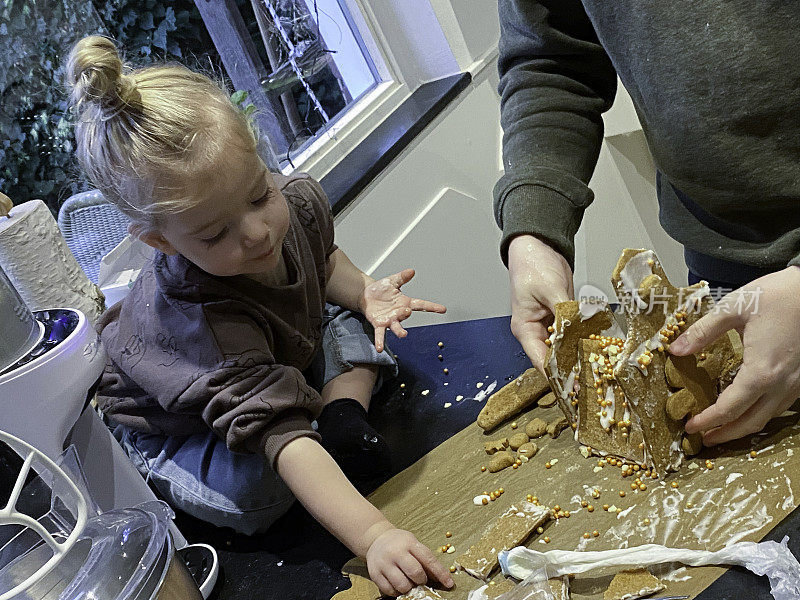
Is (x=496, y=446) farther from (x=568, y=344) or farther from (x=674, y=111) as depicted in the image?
(x=674, y=111)

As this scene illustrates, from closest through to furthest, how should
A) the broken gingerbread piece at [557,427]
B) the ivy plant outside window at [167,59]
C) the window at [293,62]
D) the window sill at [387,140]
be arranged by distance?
the broken gingerbread piece at [557,427] → the ivy plant outside window at [167,59] → the window sill at [387,140] → the window at [293,62]

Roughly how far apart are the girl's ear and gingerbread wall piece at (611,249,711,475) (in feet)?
2.19

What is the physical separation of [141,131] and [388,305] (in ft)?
1.88

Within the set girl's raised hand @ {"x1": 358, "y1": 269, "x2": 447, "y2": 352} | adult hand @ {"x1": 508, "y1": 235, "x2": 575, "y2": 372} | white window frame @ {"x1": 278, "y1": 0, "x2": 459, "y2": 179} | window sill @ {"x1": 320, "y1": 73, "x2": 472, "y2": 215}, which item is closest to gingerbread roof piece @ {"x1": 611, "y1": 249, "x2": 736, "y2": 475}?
adult hand @ {"x1": 508, "y1": 235, "x2": 575, "y2": 372}

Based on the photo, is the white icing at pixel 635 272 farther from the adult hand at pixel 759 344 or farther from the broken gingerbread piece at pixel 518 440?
the broken gingerbread piece at pixel 518 440

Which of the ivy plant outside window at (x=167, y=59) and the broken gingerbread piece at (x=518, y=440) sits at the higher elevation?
the ivy plant outside window at (x=167, y=59)

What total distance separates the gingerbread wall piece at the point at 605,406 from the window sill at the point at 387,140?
1.16 metres

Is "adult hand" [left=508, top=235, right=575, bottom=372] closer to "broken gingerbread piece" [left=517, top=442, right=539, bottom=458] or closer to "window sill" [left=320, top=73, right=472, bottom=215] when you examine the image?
"broken gingerbread piece" [left=517, top=442, right=539, bottom=458]

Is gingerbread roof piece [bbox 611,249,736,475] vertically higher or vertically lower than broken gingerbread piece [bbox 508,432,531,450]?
higher

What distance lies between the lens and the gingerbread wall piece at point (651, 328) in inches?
38.4

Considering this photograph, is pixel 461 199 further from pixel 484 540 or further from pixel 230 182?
pixel 484 540

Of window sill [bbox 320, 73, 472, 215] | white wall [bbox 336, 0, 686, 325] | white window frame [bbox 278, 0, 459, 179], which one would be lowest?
white wall [bbox 336, 0, 686, 325]

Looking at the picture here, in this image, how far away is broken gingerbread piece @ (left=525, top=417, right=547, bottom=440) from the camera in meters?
A: 1.16

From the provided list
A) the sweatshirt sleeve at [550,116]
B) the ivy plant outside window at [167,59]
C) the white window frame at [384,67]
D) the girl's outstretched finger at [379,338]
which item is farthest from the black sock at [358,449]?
the white window frame at [384,67]
